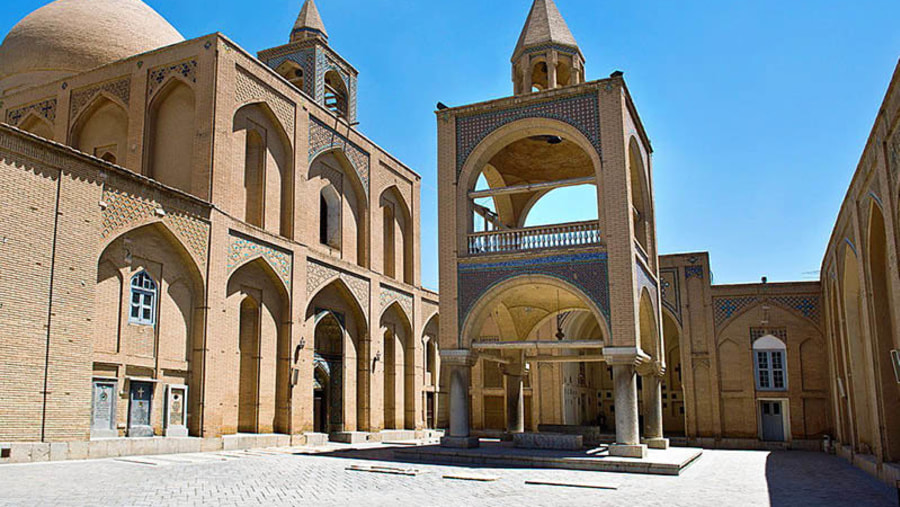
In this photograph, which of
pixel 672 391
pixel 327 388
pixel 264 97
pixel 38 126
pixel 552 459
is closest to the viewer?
pixel 552 459

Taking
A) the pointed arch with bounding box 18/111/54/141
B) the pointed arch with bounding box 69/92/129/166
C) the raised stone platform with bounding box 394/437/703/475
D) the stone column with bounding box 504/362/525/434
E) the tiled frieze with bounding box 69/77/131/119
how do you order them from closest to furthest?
the raised stone platform with bounding box 394/437/703/475
the tiled frieze with bounding box 69/77/131/119
the pointed arch with bounding box 69/92/129/166
the stone column with bounding box 504/362/525/434
the pointed arch with bounding box 18/111/54/141

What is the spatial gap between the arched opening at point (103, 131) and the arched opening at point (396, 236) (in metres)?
8.50

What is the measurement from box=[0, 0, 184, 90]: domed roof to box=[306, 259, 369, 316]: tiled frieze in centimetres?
794

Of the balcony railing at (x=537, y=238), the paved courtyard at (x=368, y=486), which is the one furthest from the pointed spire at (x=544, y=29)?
the paved courtyard at (x=368, y=486)

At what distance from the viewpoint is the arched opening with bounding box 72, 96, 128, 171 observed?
747 inches

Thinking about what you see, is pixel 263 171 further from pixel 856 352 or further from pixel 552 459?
pixel 856 352

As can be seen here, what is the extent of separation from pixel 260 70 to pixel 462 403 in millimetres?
9547

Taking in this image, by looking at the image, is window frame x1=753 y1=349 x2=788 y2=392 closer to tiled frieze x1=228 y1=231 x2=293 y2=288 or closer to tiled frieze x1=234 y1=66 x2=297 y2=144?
tiled frieze x1=228 y1=231 x2=293 y2=288

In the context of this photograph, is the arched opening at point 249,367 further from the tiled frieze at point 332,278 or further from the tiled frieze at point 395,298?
the tiled frieze at point 395,298

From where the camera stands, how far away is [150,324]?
15.2 m

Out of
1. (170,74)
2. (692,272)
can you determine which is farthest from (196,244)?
(692,272)

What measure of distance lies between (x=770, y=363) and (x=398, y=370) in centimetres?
1175

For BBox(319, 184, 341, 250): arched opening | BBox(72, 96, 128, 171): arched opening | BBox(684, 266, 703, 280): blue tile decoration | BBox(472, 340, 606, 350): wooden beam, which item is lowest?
BBox(472, 340, 606, 350): wooden beam

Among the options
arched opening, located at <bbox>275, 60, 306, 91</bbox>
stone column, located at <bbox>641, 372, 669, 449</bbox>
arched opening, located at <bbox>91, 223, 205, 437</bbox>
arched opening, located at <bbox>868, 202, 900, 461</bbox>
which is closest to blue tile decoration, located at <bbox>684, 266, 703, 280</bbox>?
stone column, located at <bbox>641, 372, 669, 449</bbox>
